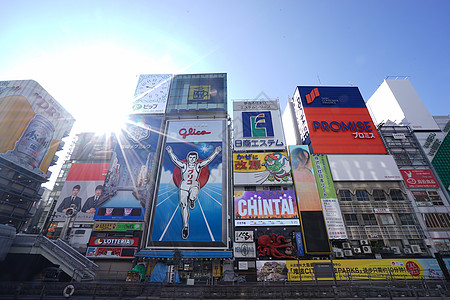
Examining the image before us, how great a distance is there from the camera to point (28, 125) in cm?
3784

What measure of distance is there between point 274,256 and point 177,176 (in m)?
17.1

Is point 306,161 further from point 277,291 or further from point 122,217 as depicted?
point 122,217

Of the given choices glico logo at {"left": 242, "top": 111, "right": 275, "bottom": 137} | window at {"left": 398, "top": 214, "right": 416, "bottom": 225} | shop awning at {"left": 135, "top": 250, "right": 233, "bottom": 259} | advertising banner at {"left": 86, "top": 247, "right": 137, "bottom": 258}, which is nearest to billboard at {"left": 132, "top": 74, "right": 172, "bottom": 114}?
glico logo at {"left": 242, "top": 111, "right": 275, "bottom": 137}

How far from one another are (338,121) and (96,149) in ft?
148

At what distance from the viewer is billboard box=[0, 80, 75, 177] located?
35.9 metres

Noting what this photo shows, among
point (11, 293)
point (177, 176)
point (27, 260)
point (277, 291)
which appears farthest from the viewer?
point (177, 176)

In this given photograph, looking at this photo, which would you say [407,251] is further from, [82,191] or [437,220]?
[82,191]

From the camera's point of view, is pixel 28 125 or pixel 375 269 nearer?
pixel 375 269

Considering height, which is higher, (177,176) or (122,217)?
(177,176)

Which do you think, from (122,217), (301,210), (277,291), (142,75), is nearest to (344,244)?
(301,210)

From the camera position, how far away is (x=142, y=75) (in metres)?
44.7

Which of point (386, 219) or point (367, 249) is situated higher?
point (386, 219)

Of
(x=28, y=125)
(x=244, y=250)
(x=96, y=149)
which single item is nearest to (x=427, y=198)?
(x=244, y=250)

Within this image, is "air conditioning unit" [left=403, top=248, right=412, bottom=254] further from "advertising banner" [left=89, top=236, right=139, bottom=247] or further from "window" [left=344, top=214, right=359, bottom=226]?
"advertising banner" [left=89, top=236, right=139, bottom=247]
